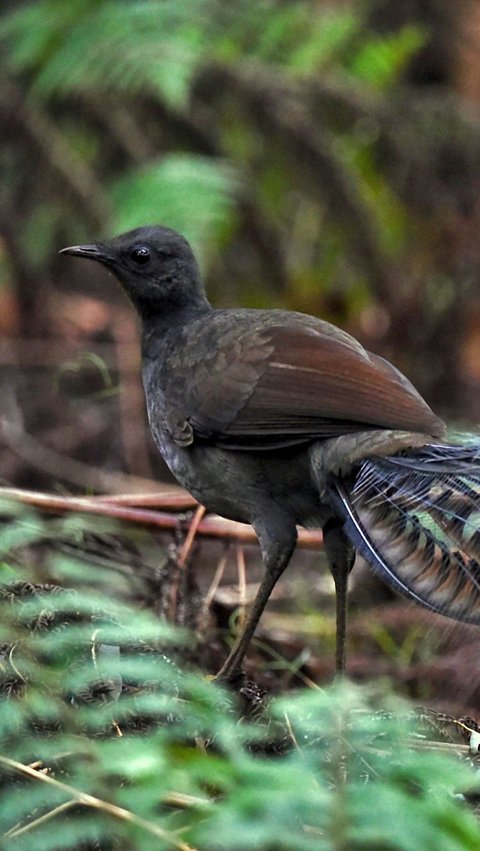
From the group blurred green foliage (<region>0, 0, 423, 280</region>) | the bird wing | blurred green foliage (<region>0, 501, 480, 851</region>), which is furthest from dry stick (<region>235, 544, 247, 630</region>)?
blurred green foliage (<region>0, 0, 423, 280</region>)

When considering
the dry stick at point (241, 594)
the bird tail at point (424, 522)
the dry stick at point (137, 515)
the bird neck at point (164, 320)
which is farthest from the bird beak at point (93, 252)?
the bird tail at point (424, 522)

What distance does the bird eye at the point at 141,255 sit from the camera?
174 inches

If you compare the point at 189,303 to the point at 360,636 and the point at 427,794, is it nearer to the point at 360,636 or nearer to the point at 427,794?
the point at 360,636

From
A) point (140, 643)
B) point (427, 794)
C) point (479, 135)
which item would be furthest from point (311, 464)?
point (479, 135)

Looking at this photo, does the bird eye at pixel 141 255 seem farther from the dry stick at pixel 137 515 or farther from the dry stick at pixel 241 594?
the dry stick at pixel 241 594

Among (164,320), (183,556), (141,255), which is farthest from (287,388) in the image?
(141,255)

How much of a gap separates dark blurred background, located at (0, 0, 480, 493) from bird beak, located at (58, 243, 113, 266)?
203 centimetres

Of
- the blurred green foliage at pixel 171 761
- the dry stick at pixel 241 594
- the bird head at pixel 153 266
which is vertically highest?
the bird head at pixel 153 266

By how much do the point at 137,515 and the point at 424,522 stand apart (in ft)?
→ 4.45

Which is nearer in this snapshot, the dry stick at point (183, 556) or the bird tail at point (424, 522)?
the bird tail at point (424, 522)

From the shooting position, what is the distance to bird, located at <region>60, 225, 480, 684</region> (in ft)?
10.3

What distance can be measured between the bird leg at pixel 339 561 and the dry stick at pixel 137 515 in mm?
234

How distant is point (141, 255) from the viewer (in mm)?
4418

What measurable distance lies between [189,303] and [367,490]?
134 cm
